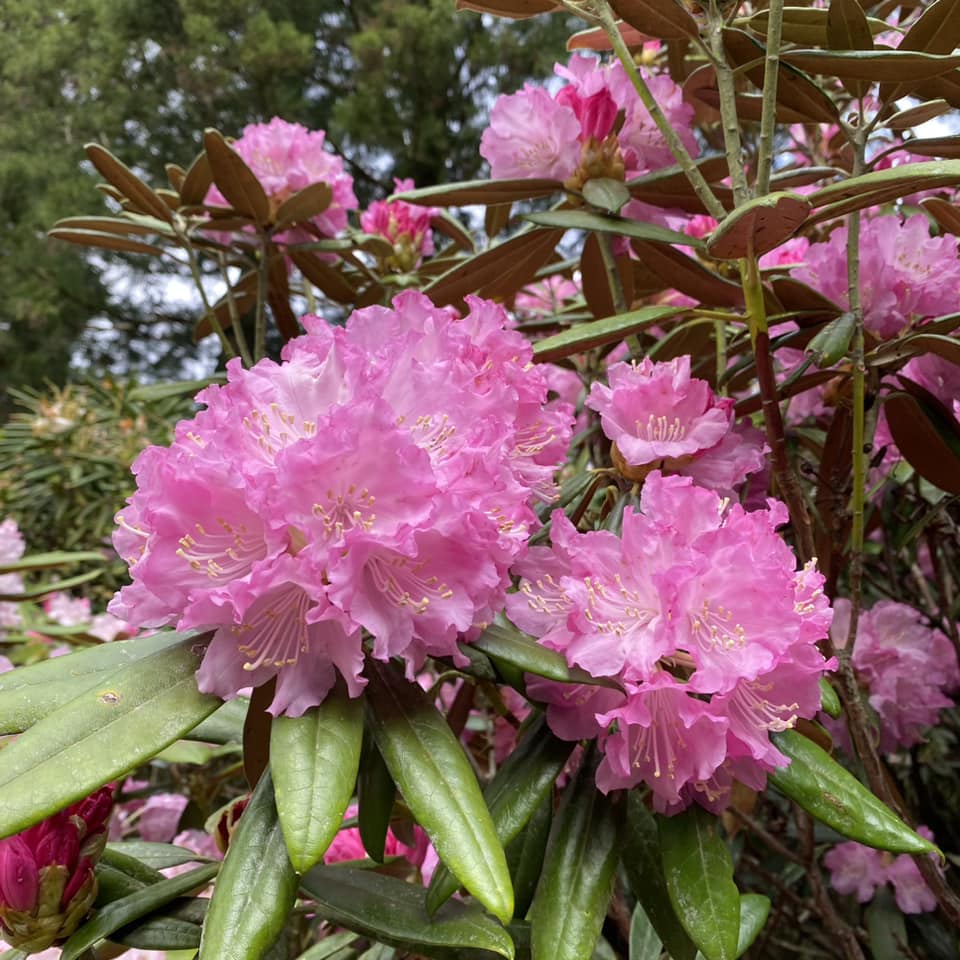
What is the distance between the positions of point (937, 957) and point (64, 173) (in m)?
6.80

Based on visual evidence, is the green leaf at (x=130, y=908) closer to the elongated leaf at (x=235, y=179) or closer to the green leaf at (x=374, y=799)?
the green leaf at (x=374, y=799)

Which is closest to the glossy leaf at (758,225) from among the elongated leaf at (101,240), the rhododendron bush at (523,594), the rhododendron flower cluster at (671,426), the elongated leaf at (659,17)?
the rhododendron bush at (523,594)

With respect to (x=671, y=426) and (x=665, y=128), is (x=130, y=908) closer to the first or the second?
(x=671, y=426)

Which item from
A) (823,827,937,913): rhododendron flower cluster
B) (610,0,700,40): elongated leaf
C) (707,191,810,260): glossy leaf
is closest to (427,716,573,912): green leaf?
(707,191,810,260): glossy leaf

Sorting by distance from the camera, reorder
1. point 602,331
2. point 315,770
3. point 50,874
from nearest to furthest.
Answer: point 315,770 < point 50,874 < point 602,331

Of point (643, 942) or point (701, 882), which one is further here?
point (643, 942)

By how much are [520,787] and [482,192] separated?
2.02 ft

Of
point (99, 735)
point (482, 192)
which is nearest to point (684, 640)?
point (99, 735)

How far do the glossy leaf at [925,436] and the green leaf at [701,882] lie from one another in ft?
1.51

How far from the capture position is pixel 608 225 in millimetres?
858

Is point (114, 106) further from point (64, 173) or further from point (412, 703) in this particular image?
point (412, 703)

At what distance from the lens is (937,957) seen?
1402mm

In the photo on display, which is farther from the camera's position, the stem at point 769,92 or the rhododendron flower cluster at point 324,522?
the stem at point 769,92

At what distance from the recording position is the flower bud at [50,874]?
23.5 inches
